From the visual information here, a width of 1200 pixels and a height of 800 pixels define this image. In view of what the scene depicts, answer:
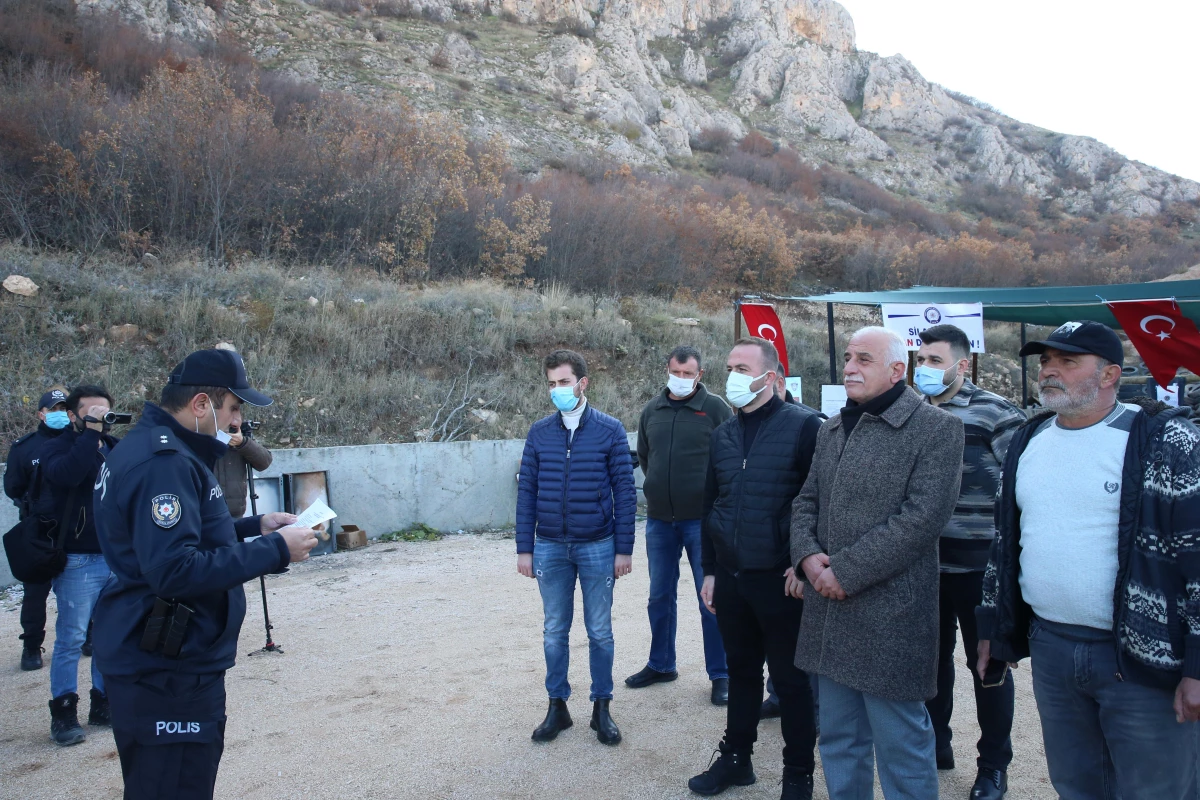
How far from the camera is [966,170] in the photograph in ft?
192

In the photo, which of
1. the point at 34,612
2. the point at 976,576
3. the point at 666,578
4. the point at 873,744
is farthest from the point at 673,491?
the point at 34,612

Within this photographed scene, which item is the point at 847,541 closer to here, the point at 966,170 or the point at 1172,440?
the point at 1172,440

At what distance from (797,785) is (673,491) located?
6.45 feet

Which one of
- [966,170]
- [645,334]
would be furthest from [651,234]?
[966,170]

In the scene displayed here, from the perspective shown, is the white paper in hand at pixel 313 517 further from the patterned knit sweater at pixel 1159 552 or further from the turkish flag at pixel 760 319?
the turkish flag at pixel 760 319

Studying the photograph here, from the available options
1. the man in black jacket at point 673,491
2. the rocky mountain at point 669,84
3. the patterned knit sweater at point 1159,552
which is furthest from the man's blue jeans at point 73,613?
the rocky mountain at point 669,84

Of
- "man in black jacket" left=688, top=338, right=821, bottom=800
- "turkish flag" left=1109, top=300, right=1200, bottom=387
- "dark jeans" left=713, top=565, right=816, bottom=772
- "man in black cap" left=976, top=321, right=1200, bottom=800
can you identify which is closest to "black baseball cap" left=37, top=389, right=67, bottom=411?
"man in black jacket" left=688, top=338, right=821, bottom=800

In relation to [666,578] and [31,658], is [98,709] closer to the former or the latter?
[31,658]

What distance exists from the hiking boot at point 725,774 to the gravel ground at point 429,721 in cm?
5

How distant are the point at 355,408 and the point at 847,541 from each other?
10019 mm

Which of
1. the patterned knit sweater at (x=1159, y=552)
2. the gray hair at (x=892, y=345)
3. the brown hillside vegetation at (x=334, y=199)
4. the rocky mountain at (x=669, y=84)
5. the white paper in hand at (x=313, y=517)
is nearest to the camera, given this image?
the patterned knit sweater at (x=1159, y=552)

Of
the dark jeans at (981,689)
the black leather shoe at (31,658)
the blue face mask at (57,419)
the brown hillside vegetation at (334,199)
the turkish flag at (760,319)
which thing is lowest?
the black leather shoe at (31,658)

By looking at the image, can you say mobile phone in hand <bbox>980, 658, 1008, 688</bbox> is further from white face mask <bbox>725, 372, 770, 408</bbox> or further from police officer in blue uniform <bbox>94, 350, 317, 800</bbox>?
police officer in blue uniform <bbox>94, 350, 317, 800</bbox>

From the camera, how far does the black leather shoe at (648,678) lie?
4.97 m
